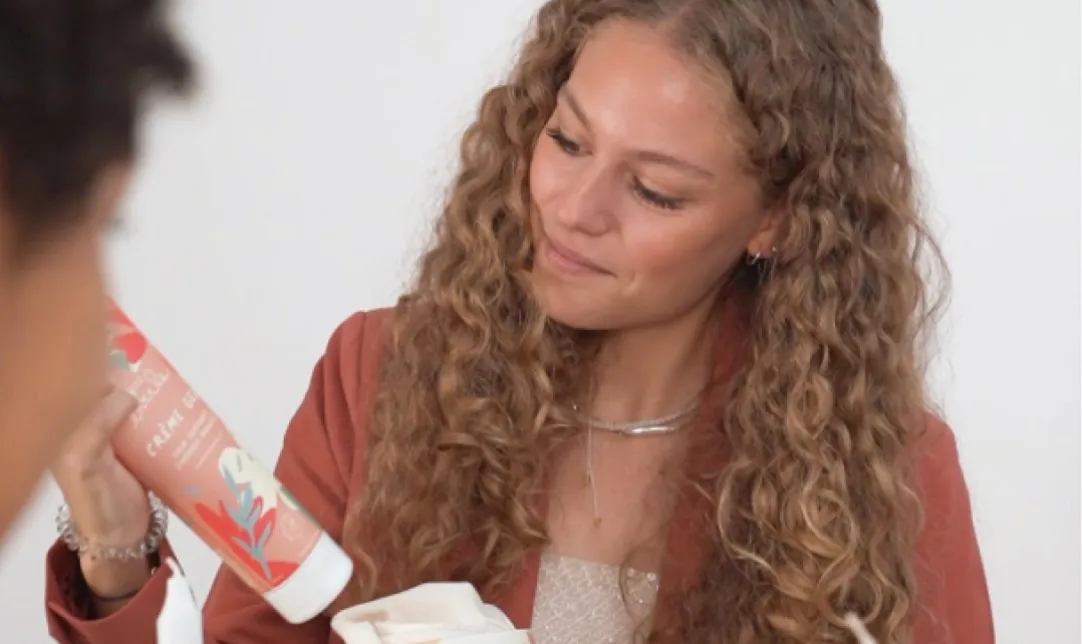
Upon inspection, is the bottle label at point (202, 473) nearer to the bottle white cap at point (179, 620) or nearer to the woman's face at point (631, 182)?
the bottle white cap at point (179, 620)

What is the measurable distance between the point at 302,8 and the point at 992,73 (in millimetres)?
616

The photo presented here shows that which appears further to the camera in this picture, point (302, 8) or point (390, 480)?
point (302, 8)

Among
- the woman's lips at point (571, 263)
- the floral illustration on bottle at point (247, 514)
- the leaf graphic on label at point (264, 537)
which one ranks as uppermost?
the floral illustration on bottle at point (247, 514)

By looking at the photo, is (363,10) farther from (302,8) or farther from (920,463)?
(920,463)

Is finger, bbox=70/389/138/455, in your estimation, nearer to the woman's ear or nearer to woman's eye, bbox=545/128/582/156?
woman's eye, bbox=545/128/582/156

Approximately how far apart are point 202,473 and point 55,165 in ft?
1.13

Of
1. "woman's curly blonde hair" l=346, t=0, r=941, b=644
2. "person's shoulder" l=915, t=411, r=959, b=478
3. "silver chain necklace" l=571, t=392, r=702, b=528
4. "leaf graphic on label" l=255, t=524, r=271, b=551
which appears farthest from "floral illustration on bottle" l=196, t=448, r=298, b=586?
"person's shoulder" l=915, t=411, r=959, b=478

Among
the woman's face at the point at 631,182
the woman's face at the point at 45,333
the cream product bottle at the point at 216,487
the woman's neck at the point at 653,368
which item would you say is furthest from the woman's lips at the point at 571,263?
the woman's face at the point at 45,333

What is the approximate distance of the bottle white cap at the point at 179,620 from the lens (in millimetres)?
585

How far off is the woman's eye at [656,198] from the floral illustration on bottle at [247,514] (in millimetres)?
303

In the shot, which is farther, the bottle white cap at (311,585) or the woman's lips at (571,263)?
the woman's lips at (571,263)

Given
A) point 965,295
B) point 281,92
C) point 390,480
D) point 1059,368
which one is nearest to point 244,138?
point 281,92

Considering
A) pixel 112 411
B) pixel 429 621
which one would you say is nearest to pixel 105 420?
pixel 112 411

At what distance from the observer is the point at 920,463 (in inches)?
35.9
